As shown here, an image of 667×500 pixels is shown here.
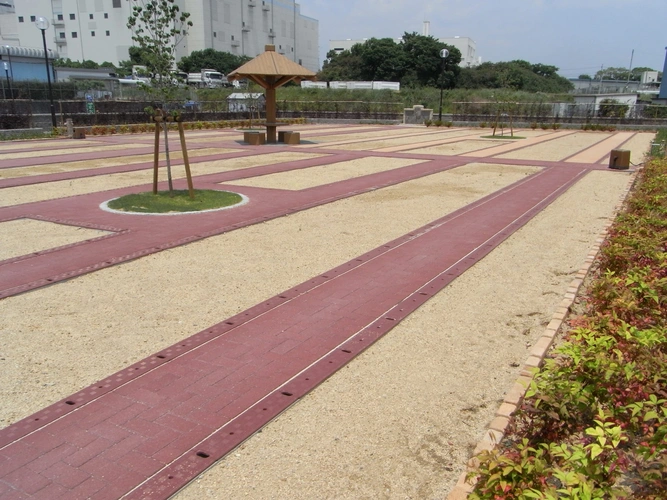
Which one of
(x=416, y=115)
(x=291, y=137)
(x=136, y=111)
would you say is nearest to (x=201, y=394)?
(x=291, y=137)

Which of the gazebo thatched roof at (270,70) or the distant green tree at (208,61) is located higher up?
the distant green tree at (208,61)

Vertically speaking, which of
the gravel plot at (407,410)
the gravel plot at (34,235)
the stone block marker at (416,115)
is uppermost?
the stone block marker at (416,115)

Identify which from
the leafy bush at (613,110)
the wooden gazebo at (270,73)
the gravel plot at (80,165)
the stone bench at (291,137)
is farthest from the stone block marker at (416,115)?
the gravel plot at (80,165)

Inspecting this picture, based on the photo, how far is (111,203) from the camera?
11602 millimetres

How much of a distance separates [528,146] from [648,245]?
21619 mm

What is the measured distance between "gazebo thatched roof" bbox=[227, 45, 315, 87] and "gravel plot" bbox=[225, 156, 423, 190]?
21.7ft

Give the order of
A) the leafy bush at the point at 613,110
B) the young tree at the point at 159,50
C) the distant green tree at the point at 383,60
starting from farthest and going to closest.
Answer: the distant green tree at the point at 383,60 → the leafy bush at the point at 613,110 → the young tree at the point at 159,50

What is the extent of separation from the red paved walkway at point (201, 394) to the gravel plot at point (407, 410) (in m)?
0.18

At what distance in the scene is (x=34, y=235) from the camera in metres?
9.26

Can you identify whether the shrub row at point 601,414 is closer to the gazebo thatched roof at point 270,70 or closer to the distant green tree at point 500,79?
the gazebo thatched roof at point 270,70

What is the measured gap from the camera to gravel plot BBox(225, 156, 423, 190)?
14.4m

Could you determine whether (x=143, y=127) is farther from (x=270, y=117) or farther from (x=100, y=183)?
(x=100, y=183)

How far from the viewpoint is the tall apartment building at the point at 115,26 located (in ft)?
302

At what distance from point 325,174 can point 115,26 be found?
90864 mm
